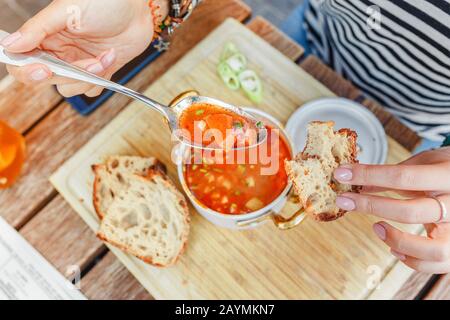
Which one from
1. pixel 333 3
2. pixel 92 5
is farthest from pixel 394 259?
pixel 92 5

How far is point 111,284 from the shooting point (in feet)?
4.41

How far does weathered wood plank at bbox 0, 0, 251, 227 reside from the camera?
1403 mm

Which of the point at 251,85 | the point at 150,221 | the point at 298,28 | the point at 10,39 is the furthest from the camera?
the point at 298,28

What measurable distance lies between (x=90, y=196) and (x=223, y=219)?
0.45m

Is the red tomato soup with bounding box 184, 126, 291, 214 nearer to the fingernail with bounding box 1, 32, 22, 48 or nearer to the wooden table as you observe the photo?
the wooden table

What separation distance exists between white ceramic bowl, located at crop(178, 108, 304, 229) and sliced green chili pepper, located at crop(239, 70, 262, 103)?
0.20 meters

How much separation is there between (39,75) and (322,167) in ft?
2.27

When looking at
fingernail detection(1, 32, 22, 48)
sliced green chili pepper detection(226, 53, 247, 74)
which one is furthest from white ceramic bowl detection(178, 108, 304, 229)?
fingernail detection(1, 32, 22, 48)

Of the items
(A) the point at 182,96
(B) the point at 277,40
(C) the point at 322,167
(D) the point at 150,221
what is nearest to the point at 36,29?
(A) the point at 182,96

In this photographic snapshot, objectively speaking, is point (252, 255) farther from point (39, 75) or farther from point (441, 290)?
point (39, 75)

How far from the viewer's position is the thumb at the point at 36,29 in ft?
3.18

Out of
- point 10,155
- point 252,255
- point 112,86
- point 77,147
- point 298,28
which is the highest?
point 112,86

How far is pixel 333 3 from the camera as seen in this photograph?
134 centimetres

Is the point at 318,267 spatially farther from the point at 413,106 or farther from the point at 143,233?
the point at 413,106
